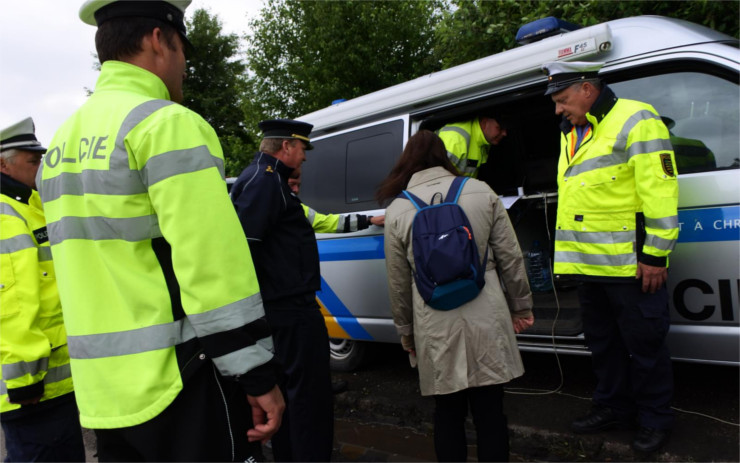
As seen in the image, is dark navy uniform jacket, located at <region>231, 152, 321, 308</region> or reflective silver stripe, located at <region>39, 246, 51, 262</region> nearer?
reflective silver stripe, located at <region>39, 246, 51, 262</region>

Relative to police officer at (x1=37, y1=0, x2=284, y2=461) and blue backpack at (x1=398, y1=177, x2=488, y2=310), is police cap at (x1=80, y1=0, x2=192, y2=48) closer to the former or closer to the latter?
police officer at (x1=37, y1=0, x2=284, y2=461)

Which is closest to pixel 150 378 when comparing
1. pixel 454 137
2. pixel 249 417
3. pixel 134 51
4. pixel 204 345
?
pixel 204 345

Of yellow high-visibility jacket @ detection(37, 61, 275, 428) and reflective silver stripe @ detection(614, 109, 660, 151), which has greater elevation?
reflective silver stripe @ detection(614, 109, 660, 151)

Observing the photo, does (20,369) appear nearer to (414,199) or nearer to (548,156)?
(414,199)

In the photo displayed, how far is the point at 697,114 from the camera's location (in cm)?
281

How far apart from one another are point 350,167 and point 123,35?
2.70 metres

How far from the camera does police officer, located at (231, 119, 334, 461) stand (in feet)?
8.65

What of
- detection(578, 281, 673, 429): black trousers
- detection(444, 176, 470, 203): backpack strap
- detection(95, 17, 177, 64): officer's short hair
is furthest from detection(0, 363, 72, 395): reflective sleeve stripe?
detection(578, 281, 673, 429): black trousers

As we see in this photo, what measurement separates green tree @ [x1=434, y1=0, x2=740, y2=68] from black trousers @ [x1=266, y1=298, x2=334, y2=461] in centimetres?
396

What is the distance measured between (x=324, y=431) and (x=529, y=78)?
2.41 meters

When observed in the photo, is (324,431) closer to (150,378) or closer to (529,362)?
(150,378)

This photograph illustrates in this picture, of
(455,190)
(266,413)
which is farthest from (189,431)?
(455,190)

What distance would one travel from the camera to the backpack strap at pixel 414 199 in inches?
94.3

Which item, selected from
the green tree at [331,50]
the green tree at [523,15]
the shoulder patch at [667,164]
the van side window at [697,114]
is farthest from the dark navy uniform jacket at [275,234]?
the green tree at [331,50]
